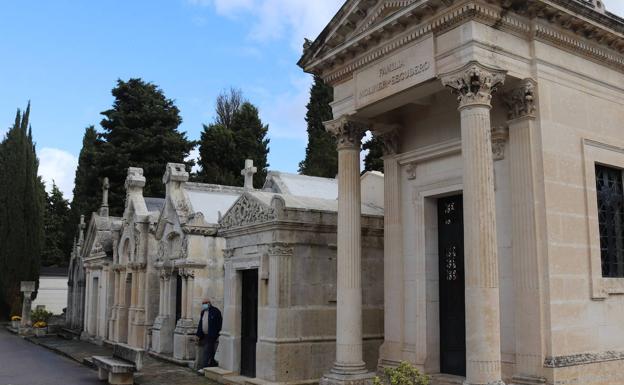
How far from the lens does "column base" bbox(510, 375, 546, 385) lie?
747 centimetres

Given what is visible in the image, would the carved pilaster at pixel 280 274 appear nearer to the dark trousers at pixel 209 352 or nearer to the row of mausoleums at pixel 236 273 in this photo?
the row of mausoleums at pixel 236 273

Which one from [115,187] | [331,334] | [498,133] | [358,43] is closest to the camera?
[498,133]

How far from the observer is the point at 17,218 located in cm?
3319

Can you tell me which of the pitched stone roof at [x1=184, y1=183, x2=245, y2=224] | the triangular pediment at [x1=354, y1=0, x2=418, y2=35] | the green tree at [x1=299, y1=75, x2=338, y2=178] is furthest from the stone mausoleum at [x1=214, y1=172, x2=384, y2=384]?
the green tree at [x1=299, y1=75, x2=338, y2=178]

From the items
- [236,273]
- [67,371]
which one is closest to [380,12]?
[236,273]

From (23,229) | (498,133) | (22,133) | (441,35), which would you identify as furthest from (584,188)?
(22,133)

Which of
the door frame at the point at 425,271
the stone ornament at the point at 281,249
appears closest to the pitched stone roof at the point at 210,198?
the stone ornament at the point at 281,249

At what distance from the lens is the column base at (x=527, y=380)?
24.5ft

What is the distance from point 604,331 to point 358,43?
5607 mm

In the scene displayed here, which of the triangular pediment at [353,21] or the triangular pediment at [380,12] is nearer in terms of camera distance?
the triangular pediment at [380,12]

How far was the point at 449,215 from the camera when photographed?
9.81 meters

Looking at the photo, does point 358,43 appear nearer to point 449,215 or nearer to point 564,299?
point 449,215

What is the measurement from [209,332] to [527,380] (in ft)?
25.7

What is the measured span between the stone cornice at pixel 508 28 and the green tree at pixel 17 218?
94.8ft
